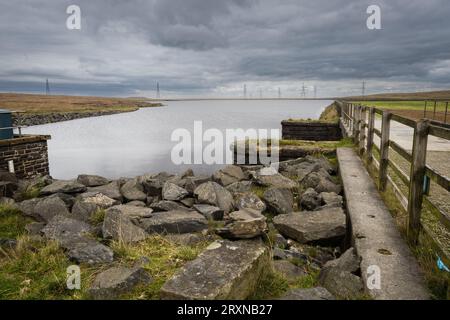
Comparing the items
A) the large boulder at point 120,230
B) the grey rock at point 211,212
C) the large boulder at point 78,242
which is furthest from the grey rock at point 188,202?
the large boulder at point 78,242

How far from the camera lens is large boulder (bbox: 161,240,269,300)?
291cm

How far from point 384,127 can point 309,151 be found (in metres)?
5.96

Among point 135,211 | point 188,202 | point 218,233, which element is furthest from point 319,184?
point 218,233

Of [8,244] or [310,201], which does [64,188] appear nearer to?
[8,244]

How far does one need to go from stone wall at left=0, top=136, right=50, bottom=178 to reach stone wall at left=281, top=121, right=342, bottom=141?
1263 cm

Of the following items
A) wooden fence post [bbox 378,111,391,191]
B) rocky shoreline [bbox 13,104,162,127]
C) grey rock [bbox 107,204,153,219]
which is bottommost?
rocky shoreline [bbox 13,104,162,127]

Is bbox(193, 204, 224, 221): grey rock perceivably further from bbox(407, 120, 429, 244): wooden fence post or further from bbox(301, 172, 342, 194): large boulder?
bbox(407, 120, 429, 244): wooden fence post

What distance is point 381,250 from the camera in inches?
155

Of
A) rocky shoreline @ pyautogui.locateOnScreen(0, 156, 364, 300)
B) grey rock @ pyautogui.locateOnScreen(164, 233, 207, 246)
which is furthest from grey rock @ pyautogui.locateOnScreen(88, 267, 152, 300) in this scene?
grey rock @ pyautogui.locateOnScreen(164, 233, 207, 246)

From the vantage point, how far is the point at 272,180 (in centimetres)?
839

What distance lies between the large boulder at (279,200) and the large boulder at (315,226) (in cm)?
86
